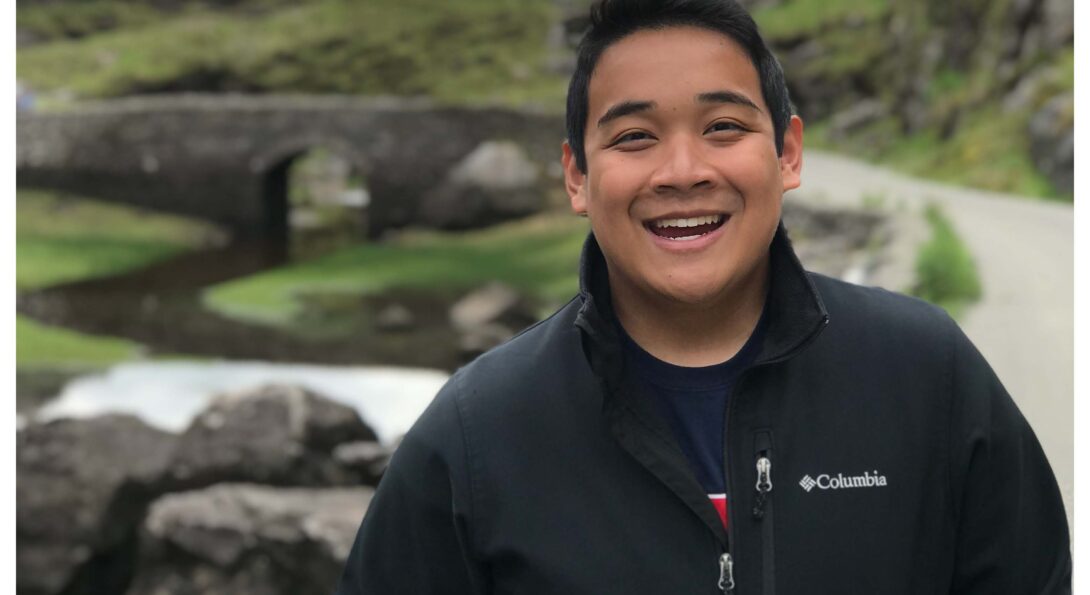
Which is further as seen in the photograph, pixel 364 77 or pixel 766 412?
pixel 364 77

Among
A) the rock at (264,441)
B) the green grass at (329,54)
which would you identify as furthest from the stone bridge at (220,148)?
the rock at (264,441)

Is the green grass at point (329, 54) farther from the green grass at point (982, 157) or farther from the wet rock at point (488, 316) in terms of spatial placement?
the green grass at point (982, 157)

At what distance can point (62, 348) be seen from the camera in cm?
2655

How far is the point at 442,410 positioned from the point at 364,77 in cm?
3547

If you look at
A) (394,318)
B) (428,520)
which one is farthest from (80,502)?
(428,520)

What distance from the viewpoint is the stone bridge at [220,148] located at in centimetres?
3206

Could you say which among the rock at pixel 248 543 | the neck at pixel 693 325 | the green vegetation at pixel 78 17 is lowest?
the rock at pixel 248 543

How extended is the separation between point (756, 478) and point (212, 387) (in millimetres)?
23625

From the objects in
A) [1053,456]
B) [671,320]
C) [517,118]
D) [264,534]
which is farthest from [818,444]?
[517,118]

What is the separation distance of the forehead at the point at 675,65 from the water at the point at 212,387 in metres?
20.6

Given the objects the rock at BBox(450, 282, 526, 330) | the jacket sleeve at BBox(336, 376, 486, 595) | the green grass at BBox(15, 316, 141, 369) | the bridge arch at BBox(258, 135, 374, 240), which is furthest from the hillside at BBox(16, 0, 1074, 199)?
the jacket sleeve at BBox(336, 376, 486, 595)

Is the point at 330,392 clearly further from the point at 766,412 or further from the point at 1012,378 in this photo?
the point at 766,412

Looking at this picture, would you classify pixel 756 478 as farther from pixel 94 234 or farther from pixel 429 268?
pixel 94 234

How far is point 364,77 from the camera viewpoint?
36.8 metres
